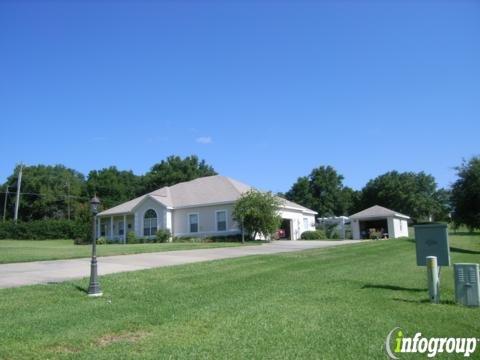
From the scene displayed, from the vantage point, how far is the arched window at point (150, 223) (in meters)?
40.7

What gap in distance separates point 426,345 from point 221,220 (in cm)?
3141

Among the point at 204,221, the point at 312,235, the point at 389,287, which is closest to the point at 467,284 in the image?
the point at 389,287

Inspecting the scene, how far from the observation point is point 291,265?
1689cm

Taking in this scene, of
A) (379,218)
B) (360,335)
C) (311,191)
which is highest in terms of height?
(311,191)

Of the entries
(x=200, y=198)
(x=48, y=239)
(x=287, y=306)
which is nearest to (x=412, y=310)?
(x=287, y=306)

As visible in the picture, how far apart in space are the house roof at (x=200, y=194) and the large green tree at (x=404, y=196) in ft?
139

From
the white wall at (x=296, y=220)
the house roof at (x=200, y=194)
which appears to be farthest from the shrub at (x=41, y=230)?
the white wall at (x=296, y=220)

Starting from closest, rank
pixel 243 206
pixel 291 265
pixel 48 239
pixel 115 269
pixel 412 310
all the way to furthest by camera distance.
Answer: pixel 412 310 < pixel 115 269 < pixel 291 265 < pixel 243 206 < pixel 48 239

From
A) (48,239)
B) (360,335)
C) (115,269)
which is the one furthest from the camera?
(48,239)

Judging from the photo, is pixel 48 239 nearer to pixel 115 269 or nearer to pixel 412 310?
pixel 115 269

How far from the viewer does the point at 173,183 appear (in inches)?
2808

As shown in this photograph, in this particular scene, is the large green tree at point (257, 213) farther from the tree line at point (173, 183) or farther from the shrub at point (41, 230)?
the tree line at point (173, 183)

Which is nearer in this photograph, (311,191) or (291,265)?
(291,265)

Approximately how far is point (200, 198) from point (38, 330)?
106 ft
